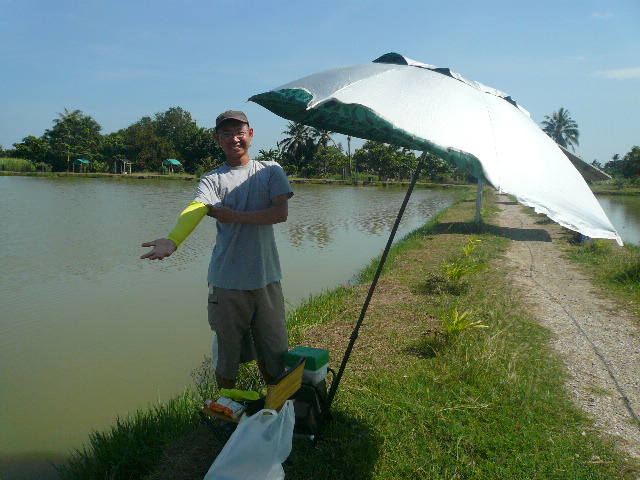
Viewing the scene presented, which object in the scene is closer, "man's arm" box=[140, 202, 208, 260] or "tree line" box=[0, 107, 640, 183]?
"man's arm" box=[140, 202, 208, 260]

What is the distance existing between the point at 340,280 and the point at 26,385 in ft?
16.5

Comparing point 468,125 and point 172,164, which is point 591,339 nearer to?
point 468,125

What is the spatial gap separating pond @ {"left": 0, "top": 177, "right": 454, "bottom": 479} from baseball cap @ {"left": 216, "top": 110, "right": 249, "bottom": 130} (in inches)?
101

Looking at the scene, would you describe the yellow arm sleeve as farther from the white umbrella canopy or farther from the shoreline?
the shoreline

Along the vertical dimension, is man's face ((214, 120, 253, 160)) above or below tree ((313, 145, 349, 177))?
below

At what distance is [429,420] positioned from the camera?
9.39 feet

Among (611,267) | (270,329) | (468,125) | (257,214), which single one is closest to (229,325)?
(270,329)

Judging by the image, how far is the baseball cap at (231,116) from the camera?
7.65ft

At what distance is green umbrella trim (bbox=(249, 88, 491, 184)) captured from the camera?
183 cm

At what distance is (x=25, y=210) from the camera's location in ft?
49.7

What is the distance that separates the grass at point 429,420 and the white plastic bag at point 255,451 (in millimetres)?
498

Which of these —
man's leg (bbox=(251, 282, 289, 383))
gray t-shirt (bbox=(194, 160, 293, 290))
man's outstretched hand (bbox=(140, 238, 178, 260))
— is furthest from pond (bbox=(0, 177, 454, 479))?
man's outstretched hand (bbox=(140, 238, 178, 260))

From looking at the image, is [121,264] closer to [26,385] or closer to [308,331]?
[26,385]

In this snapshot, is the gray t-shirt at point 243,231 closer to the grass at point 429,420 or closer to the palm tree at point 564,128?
the grass at point 429,420
